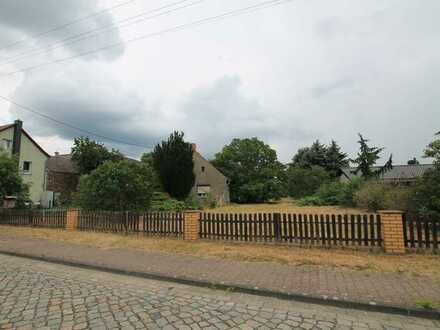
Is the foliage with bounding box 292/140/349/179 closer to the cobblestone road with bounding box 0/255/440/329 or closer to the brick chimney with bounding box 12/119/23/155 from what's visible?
the brick chimney with bounding box 12/119/23/155

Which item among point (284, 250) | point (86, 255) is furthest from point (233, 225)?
point (86, 255)

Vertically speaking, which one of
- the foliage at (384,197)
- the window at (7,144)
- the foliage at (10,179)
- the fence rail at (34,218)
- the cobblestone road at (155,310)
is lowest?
the cobblestone road at (155,310)

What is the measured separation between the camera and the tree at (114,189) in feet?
49.1

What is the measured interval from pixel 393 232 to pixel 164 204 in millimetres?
16806

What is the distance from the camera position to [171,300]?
4.55 m

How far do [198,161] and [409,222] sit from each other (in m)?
29.9

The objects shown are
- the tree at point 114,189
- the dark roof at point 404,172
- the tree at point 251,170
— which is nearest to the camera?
the tree at point 114,189

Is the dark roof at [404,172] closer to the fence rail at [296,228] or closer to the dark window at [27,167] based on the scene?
the fence rail at [296,228]

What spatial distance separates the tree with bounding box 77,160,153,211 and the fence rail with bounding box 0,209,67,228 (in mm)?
2074

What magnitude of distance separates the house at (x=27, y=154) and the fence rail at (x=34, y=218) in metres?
13.8

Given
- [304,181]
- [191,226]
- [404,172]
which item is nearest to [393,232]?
[191,226]

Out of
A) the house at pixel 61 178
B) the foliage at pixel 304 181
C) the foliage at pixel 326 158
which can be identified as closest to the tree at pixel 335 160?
the foliage at pixel 326 158

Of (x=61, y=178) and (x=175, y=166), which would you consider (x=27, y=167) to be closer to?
(x=61, y=178)

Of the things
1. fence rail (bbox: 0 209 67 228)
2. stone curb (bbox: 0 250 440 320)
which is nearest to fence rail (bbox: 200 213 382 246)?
stone curb (bbox: 0 250 440 320)
